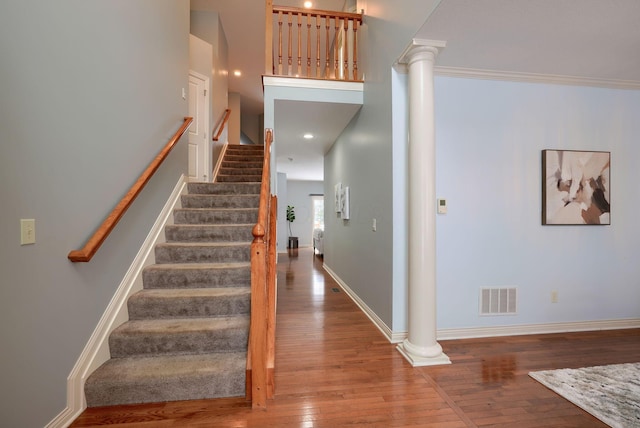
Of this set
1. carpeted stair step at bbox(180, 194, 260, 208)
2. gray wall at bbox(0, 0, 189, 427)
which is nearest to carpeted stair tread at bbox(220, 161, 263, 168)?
carpeted stair step at bbox(180, 194, 260, 208)

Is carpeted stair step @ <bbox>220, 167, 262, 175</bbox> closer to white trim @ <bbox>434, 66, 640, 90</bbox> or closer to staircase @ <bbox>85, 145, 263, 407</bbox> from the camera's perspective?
staircase @ <bbox>85, 145, 263, 407</bbox>

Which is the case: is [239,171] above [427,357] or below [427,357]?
above

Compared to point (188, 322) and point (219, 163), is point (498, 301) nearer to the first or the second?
point (188, 322)

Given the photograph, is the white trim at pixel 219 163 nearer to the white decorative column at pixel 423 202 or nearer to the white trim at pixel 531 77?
the white decorative column at pixel 423 202

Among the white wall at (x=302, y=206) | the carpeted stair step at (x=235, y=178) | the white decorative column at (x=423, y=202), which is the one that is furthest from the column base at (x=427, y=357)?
the white wall at (x=302, y=206)

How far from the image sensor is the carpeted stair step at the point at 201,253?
2635 mm

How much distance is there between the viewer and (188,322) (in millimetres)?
2104

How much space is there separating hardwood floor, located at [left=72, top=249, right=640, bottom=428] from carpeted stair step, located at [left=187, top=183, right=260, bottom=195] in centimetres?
184

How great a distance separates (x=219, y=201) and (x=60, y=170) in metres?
1.86

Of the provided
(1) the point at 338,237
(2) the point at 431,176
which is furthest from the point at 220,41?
(2) the point at 431,176

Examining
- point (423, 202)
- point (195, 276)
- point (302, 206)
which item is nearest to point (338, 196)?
Answer: point (423, 202)

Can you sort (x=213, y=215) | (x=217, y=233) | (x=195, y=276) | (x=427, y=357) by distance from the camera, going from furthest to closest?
1. (x=213, y=215)
2. (x=217, y=233)
3. (x=195, y=276)
4. (x=427, y=357)

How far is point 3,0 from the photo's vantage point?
49.0 inches

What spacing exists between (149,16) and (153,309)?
2677 mm
